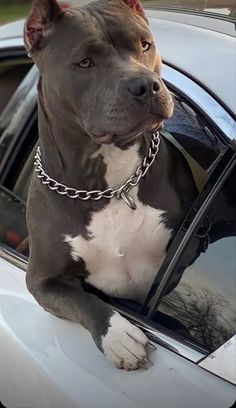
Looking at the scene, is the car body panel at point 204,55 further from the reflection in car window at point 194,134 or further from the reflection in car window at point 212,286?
the reflection in car window at point 212,286

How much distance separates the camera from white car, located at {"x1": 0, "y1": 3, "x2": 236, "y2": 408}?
2207mm

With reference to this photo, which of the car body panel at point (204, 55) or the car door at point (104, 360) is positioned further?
the car body panel at point (204, 55)

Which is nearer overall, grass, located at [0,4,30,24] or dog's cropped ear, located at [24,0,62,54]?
dog's cropped ear, located at [24,0,62,54]

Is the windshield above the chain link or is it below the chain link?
above

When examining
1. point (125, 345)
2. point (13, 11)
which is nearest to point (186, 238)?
point (125, 345)

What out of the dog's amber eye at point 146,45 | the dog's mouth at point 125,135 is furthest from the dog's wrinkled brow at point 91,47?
the dog's mouth at point 125,135

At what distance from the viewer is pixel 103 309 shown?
103 inches

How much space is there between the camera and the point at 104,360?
2.46m

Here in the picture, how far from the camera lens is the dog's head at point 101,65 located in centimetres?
251

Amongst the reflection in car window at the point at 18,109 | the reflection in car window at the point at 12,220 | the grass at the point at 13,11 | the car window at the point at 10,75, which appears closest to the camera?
the reflection in car window at the point at 12,220

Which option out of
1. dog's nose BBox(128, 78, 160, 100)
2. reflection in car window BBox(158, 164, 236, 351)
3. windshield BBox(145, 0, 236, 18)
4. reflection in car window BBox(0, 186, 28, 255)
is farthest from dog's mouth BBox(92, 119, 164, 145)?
reflection in car window BBox(0, 186, 28, 255)

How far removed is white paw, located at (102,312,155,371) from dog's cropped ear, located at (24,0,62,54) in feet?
3.05

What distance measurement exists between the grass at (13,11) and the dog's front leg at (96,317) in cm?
1011

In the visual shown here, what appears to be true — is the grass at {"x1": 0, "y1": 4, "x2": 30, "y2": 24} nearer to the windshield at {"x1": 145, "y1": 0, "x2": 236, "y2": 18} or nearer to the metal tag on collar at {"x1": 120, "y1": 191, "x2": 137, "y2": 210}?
the windshield at {"x1": 145, "y1": 0, "x2": 236, "y2": 18}
